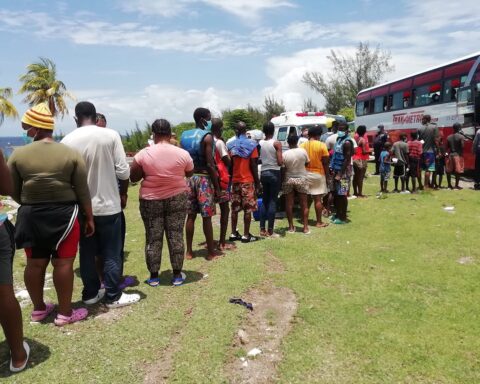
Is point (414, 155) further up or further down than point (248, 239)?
further up

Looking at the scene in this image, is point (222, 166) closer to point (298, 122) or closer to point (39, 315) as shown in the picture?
point (39, 315)

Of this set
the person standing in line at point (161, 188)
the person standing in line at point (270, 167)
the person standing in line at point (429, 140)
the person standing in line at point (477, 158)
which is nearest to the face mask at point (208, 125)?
the person standing in line at point (161, 188)

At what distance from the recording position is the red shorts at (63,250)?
3.59m

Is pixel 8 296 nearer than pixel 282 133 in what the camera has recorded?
Yes

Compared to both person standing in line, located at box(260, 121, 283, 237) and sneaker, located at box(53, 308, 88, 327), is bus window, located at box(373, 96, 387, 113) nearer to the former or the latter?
person standing in line, located at box(260, 121, 283, 237)

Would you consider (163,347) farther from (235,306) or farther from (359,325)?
(359,325)

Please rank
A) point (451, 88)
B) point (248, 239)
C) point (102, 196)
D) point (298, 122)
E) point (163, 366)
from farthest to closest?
point (298, 122) < point (451, 88) < point (248, 239) < point (102, 196) < point (163, 366)

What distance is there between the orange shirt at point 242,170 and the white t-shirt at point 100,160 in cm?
248

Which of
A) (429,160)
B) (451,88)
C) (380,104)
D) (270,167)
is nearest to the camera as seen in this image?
(270,167)

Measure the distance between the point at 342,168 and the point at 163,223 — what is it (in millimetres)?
4176

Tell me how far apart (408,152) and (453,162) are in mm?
1591

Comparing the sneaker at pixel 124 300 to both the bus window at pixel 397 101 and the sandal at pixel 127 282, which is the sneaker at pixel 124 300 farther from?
the bus window at pixel 397 101

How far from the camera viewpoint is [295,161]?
7164mm

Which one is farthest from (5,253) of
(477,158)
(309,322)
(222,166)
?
(477,158)
